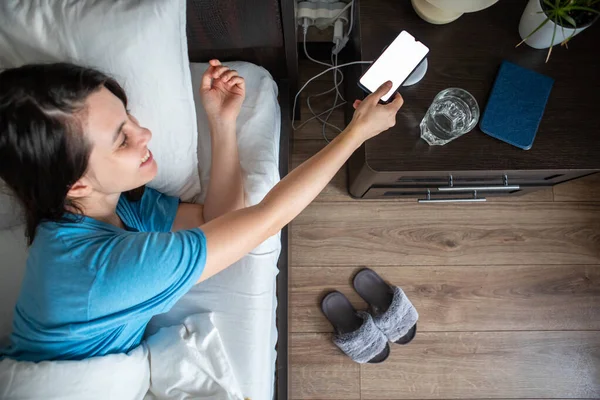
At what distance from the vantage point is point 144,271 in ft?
2.15

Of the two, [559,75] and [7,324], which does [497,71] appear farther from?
[7,324]

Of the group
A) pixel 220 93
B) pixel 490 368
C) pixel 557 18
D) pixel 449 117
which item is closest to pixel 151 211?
pixel 220 93

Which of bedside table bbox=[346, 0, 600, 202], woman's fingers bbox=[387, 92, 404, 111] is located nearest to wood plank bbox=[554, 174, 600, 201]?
bedside table bbox=[346, 0, 600, 202]

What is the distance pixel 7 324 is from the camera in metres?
0.85

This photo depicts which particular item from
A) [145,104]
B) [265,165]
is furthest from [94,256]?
[265,165]

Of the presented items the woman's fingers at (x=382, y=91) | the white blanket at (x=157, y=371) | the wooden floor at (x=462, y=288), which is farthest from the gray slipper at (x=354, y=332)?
the woman's fingers at (x=382, y=91)

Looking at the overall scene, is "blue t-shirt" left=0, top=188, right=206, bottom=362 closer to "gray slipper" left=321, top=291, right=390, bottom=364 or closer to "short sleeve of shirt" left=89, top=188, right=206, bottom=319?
"short sleeve of shirt" left=89, top=188, right=206, bottom=319

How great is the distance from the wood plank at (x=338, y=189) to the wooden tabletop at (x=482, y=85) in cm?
45

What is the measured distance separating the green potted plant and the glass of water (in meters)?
0.18

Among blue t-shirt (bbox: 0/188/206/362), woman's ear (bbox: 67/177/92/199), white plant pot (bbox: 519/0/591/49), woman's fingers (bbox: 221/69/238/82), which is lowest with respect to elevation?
blue t-shirt (bbox: 0/188/206/362)

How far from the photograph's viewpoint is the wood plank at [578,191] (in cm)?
135

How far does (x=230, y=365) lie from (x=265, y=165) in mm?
423

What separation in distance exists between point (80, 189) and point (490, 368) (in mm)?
1191

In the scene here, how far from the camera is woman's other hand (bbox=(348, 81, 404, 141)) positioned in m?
0.78
